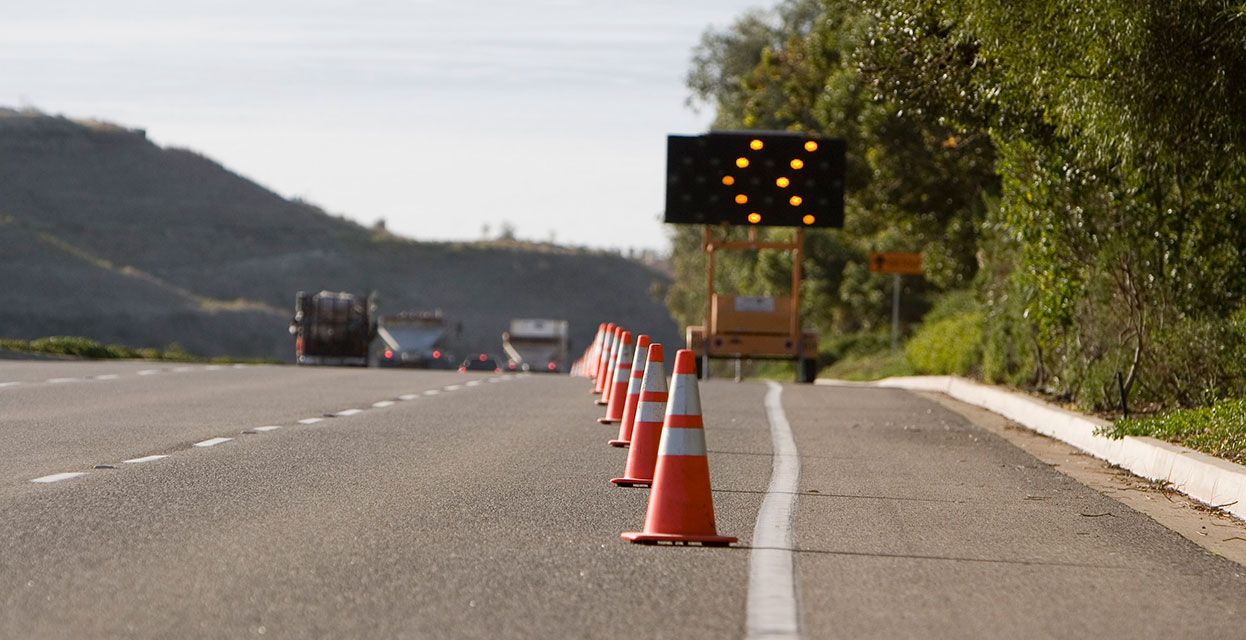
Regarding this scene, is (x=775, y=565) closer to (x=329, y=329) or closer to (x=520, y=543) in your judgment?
(x=520, y=543)

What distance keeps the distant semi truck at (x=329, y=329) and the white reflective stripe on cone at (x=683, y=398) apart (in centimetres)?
4551

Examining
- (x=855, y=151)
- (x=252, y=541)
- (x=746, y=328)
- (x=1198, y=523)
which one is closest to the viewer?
(x=252, y=541)

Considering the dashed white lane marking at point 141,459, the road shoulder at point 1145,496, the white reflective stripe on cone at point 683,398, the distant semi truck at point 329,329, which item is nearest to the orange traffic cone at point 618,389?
the road shoulder at point 1145,496

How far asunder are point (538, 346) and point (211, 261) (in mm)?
61375

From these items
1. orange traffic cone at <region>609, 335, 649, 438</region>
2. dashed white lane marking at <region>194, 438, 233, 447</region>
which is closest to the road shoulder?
orange traffic cone at <region>609, 335, 649, 438</region>

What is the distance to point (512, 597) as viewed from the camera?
6492 mm

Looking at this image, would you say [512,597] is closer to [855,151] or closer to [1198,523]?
[1198,523]

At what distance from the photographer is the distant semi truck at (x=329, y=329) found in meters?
53.4

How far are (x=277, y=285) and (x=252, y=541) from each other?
374ft

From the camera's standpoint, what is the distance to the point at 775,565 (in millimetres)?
7430

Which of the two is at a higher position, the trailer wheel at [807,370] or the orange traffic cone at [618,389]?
the orange traffic cone at [618,389]

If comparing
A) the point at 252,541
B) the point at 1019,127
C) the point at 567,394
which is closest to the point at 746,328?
the point at 567,394

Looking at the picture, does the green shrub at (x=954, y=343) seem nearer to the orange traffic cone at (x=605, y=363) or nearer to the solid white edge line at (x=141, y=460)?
the orange traffic cone at (x=605, y=363)

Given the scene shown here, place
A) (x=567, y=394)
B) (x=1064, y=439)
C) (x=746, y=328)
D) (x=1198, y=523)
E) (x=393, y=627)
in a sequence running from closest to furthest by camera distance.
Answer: (x=393, y=627)
(x=1198, y=523)
(x=1064, y=439)
(x=567, y=394)
(x=746, y=328)
